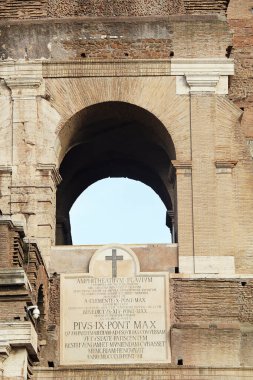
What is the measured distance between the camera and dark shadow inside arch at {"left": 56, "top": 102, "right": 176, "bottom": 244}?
26.7m

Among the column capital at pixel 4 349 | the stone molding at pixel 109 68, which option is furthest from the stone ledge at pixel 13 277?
the stone molding at pixel 109 68

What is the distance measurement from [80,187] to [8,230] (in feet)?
26.2

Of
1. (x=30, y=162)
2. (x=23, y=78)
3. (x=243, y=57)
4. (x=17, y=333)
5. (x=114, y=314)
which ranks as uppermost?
(x=243, y=57)

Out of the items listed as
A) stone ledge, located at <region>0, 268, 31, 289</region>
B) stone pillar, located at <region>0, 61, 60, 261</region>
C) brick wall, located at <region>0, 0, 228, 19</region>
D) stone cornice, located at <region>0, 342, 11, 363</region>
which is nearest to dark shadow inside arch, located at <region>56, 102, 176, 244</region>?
stone pillar, located at <region>0, 61, 60, 261</region>

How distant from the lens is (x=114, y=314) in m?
24.5

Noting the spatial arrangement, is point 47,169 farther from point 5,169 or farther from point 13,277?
point 13,277

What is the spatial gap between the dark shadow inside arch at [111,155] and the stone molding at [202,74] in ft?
3.28

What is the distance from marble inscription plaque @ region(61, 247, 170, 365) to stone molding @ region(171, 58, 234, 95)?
332cm

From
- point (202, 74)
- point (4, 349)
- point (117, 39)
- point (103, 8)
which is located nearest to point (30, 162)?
point (117, 39)

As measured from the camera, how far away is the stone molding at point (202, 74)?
25922 mm

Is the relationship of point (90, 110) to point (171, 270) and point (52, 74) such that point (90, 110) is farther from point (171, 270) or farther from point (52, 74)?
point (171, 270)

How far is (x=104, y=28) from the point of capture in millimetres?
26312

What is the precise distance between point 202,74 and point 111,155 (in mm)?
4097

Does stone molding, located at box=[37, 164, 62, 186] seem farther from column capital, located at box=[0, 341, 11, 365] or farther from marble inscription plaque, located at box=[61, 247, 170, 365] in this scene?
column capital, located at box=[0, 341, 11, 365]
